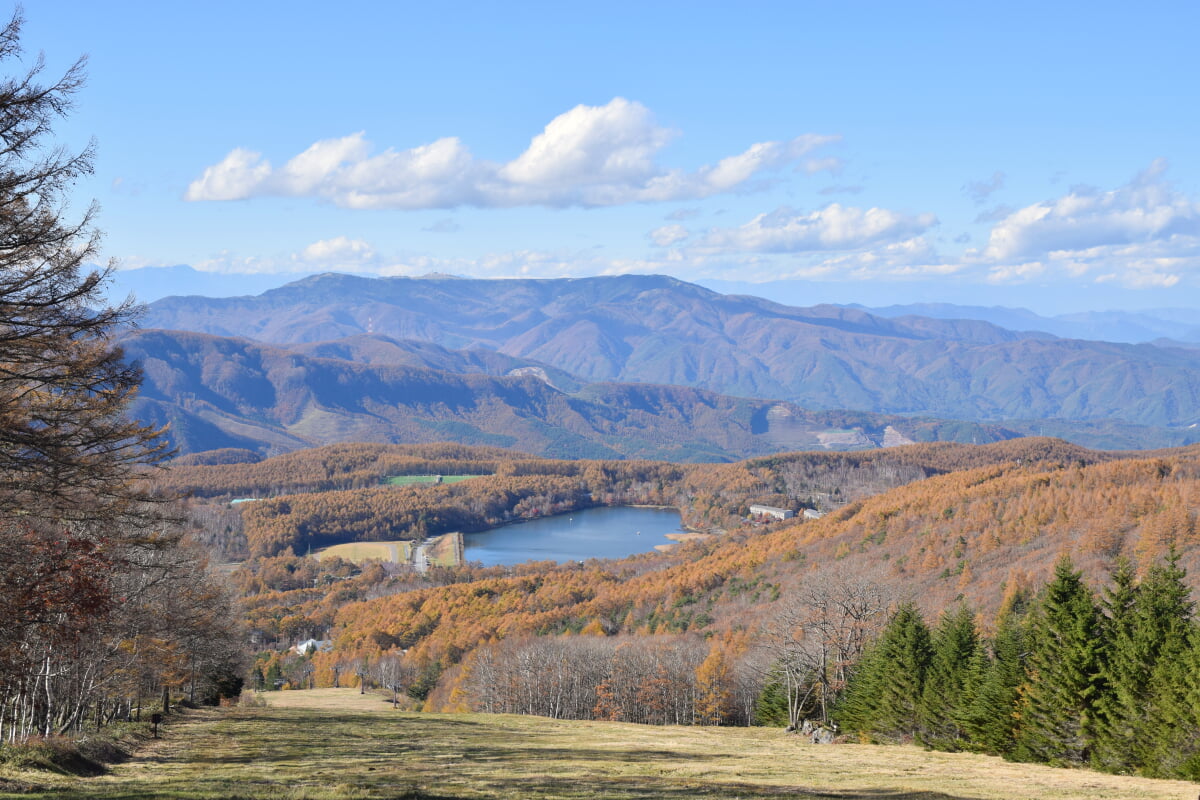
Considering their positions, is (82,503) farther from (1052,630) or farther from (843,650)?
(843,650)

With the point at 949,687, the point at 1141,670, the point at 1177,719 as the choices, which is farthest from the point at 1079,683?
the point at 949,687

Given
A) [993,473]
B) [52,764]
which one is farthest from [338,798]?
[993,473]

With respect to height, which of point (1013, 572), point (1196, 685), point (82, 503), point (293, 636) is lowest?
point (293, 636)

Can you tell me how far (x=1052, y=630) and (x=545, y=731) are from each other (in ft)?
65.1

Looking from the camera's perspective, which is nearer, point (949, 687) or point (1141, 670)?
point (1141, 670)

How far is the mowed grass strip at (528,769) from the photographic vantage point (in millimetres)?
18219

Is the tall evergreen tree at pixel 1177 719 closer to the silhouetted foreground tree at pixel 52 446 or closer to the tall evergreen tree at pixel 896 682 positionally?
the tall evergreen tree at pixel 896 682

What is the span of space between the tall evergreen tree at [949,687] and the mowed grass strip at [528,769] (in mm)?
1559

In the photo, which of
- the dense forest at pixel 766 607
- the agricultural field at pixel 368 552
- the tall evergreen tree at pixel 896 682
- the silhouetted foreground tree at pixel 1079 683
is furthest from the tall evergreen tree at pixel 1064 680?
the agricultural field at pixel 368 552

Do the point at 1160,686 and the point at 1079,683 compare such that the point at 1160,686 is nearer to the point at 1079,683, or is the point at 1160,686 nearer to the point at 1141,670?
the point at 1141,670

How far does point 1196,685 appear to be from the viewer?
23.1m

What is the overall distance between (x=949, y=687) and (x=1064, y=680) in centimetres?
763

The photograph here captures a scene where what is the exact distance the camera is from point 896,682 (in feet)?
122

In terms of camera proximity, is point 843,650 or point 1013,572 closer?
point 843,650
